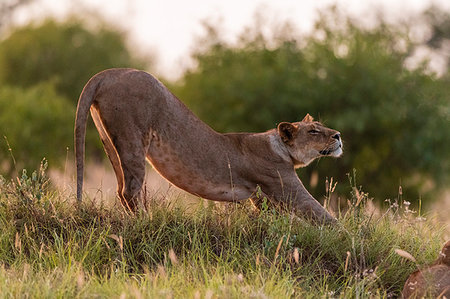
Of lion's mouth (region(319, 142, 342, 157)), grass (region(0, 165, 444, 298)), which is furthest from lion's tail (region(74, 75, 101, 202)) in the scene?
lion's mouth (region(319, 142, 342, 157))

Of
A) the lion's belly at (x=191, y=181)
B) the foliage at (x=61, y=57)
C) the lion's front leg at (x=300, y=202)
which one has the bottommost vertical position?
the lion's front leg at (x=300, y=202)

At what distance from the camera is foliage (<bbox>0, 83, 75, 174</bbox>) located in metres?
19.9

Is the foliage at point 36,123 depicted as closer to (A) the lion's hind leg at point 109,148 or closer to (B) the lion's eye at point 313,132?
(A) the lion's hind leg at point 109,148

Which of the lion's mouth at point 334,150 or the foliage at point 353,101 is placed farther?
the foliage at point 353,101

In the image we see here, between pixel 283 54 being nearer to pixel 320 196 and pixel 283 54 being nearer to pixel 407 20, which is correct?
pixel 320 196

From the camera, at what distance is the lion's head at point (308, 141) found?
302 inches

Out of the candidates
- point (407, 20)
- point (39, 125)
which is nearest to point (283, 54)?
point (39, 125)

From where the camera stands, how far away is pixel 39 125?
20953 millimetres

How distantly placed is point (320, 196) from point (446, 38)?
19115mm

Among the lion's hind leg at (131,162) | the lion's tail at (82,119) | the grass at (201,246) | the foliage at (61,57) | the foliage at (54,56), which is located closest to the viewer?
the grass at (201,246)

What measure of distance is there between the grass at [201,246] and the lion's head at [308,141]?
0.63 m

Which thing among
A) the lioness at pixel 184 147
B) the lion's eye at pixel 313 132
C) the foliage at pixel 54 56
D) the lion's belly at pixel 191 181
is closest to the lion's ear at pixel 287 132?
the lioness at pixel 184 147

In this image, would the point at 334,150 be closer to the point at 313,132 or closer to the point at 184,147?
the point at 313,132

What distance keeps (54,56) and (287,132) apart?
1863 centimetres
